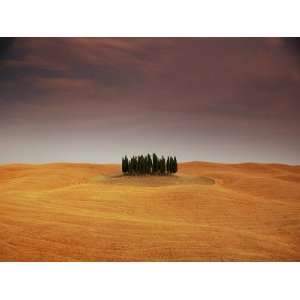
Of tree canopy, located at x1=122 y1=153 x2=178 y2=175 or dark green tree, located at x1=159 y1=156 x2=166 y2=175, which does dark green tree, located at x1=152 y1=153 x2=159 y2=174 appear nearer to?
tree canopy, located at x1=122 y1=153 x2=178 y2=175

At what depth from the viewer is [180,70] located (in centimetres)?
A: 713

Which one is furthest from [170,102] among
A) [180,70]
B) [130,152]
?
[130,152]

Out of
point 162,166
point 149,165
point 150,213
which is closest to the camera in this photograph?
point 150,213

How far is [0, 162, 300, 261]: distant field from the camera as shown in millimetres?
5836

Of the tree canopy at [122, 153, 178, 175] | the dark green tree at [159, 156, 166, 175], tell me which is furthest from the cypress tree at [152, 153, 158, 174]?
the dark green tree at [159, 156, 166, 175]

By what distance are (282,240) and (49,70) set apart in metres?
5.89

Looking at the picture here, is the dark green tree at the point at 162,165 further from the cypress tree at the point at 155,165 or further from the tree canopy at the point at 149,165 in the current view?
the cypress tree at the point at 155,165

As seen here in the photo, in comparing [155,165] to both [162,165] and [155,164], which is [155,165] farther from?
[162,165]

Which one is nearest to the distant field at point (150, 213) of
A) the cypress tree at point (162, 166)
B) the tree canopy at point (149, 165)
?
the tree canopy at point (149, 165)

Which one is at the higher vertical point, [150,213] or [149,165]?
[149,165]

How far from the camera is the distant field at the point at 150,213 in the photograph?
19.1 feet

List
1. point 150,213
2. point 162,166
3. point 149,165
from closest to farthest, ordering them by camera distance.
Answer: point 150,213, point 162,166, point 149,165

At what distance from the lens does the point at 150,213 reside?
261 inches

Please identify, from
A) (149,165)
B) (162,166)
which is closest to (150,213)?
(162,166)
